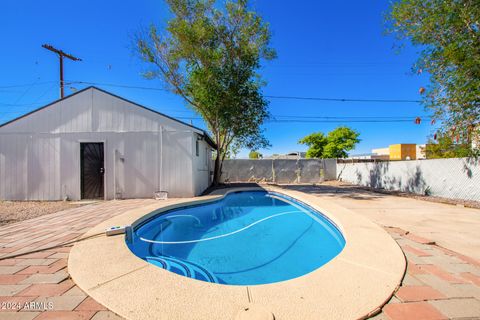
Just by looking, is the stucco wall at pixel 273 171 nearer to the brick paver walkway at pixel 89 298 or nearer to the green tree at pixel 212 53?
the green tree at pixel 212 53

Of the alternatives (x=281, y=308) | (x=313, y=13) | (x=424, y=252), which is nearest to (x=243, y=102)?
(x=313, y=13)

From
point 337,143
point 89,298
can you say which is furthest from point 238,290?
point 337,143

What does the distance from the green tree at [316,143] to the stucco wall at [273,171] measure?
15.0 m

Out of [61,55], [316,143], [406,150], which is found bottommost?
[406,150]

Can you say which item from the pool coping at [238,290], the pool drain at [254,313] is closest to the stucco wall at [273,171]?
the pool coping at [238,290]

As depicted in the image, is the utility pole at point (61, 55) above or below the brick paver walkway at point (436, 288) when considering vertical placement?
above

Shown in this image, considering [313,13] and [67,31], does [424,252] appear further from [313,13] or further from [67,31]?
[67,31]

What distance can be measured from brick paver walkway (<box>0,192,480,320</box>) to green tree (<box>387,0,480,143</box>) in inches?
254

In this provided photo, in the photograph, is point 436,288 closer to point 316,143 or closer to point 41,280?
point 41,280

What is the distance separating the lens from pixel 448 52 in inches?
263

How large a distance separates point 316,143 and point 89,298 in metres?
31.6

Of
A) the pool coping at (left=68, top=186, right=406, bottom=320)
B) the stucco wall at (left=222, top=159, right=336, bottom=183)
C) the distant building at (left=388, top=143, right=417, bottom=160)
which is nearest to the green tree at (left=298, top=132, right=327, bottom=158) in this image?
the stucco wall at (left=222, top=159, right=336, bottom=183)

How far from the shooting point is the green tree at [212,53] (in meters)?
10.0

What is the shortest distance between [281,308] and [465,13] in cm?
946
